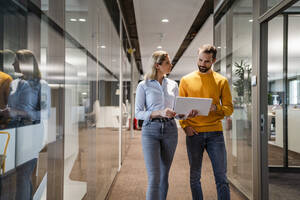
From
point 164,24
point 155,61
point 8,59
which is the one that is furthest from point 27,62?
point 164,24

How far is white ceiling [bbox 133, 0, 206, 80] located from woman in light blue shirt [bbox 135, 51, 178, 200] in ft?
8.62

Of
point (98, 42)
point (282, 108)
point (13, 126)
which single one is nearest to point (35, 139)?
point (13, 126)

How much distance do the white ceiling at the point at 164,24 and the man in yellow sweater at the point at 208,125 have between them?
2525 millimetres

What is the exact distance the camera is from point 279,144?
344cm

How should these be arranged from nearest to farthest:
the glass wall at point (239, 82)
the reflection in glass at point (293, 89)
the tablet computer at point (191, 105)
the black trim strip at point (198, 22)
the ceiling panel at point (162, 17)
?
the tablet computer at point (191, 105), the glass wall at point (239, 82), the reflection in glass at point (293, 89), the ceiling panel at point (162, 17), the black trim strip at point (198, 22)

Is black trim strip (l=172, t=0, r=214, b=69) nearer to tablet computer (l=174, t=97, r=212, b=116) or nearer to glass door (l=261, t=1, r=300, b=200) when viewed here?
glass door (l=261, t=1, r=300, b=200)

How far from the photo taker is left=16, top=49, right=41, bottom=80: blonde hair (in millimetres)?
810

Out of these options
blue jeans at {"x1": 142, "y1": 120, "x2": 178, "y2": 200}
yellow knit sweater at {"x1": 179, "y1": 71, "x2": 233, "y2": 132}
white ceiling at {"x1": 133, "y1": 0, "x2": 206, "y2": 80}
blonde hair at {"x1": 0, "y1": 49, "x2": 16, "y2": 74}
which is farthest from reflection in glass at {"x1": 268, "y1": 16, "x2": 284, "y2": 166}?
blonde hair at {"x1": 0, "y1": 49, "x2": 16, "y2": 74}

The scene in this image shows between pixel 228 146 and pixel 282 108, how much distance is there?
2.85 feet

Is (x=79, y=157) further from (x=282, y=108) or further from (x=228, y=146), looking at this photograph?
(x=282, y=108)

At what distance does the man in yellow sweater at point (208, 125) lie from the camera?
191 cm

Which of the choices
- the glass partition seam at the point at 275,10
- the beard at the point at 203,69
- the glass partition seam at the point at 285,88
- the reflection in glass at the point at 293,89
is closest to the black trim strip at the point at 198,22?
the glass partition seam at the point at 285,88

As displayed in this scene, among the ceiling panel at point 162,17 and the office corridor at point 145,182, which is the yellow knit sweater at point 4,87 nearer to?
the office corridor at point 145,182

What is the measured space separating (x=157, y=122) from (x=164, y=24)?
394 cm
